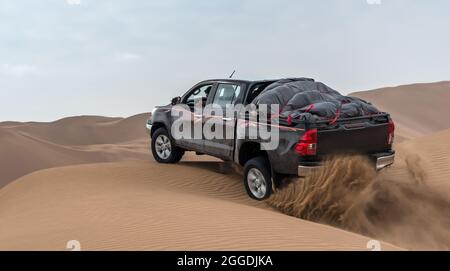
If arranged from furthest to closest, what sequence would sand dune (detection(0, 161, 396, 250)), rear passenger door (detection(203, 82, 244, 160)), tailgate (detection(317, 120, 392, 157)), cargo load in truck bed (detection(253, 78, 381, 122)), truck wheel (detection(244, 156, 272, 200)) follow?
rear passenger door (detection(203, 82, 244, 160)) < truck wheel (detection(244, 156, 272, 200)) < cargo load in truck bed (detection(253, 78, 381, 122)) < tailgate (detection(317, 120, 392, 157)) < sand dune (detection(0, 161, 396, 250))

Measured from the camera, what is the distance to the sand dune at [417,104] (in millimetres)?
47219

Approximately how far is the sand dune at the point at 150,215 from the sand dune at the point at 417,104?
35.5m

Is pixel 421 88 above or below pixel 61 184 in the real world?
above

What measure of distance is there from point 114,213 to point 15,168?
2537 centimetres

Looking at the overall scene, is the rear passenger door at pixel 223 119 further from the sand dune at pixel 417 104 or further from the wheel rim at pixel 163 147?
the sand dune at pixel 417 104

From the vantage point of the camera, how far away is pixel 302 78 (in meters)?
9.93

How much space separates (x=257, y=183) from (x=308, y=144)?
1.46 m

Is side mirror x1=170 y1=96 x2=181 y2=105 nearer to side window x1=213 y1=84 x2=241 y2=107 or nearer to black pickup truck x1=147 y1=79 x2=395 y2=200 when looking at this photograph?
black pickup truck x1=147 y1=79 x2=395 y2=200

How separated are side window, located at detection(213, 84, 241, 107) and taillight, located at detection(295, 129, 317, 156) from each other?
2198 mm

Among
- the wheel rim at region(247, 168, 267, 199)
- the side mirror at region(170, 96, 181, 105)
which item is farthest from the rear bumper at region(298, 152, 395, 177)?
the side mirror at region(170, 96, 181, 105)

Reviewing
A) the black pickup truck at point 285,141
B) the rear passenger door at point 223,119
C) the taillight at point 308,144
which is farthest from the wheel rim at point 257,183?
the taillight at point 308,144

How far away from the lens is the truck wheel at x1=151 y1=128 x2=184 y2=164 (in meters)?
12.0
